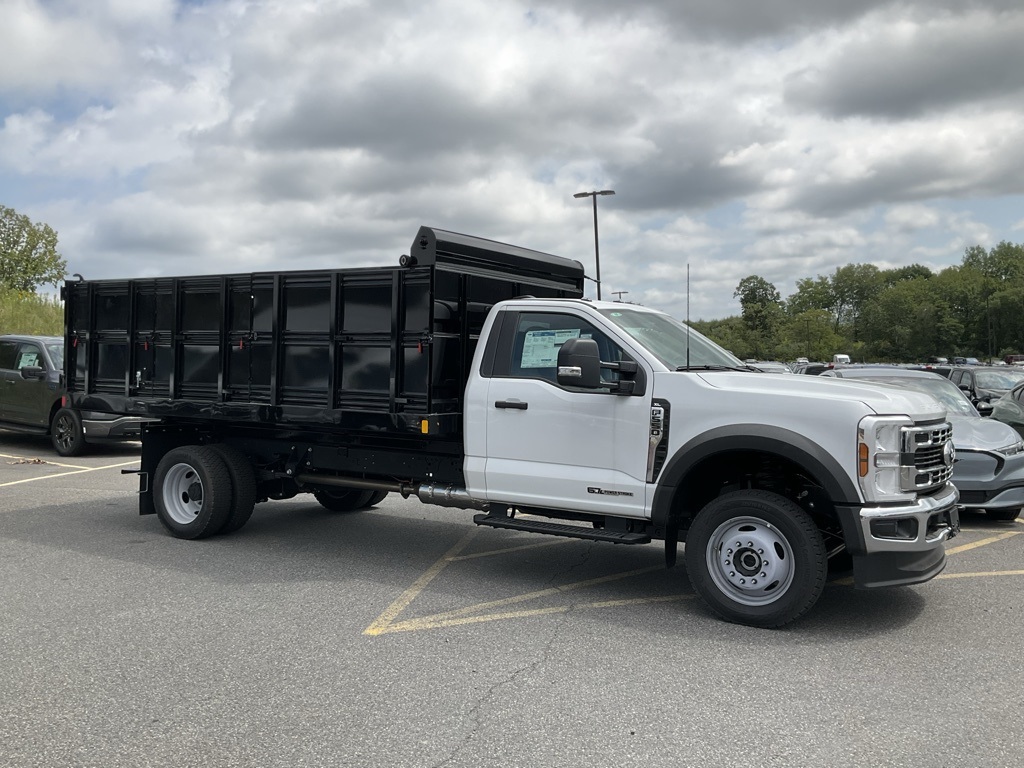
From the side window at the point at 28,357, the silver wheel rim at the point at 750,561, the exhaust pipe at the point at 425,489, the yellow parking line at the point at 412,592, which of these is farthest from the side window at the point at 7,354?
the silver wheel rim at the point at 750,561

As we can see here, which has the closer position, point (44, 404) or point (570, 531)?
point (570, 531)

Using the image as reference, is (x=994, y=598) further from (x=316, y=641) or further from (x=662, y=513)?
(x=316, y=641)

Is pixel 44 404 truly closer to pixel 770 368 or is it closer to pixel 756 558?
pixel 770 368

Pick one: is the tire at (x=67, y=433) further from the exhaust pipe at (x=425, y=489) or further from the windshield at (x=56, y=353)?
the exhaust pipe at (x=425, y=489)

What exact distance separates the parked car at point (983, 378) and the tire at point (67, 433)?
49.1ft

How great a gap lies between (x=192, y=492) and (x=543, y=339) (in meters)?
3.90

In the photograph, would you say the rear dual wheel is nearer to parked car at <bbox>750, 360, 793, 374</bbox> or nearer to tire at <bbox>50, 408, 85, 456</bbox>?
parked car at <bbox>750, 360, 793, 374</bbox>

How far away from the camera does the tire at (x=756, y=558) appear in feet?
17.7

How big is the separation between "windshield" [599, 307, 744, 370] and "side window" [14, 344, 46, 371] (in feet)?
38.5

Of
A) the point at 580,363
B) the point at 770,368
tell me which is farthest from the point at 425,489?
the point at 770,368

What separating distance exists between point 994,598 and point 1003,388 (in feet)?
40.9

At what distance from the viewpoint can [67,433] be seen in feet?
47.5

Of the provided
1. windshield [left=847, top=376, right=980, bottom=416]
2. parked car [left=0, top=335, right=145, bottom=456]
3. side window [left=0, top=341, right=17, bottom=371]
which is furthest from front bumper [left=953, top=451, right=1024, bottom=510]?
side window [left=0, top=341, right=17, bottom=371]

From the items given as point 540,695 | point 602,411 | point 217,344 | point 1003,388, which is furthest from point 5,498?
point 1003,388
